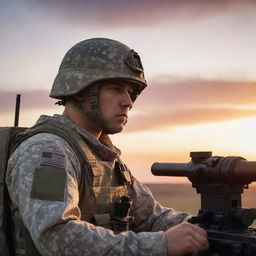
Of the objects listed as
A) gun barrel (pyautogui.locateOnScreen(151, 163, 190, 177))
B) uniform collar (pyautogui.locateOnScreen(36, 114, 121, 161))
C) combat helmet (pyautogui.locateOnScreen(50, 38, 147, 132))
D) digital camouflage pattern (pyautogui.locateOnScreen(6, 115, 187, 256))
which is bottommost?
digital camouflage pattern (pyautogui.locateOnScreen(6, 115, 187, 256))

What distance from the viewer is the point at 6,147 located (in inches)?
192

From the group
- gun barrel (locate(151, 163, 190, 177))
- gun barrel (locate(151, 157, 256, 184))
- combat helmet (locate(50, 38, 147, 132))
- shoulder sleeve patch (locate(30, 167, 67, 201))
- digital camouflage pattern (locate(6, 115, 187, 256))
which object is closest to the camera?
digital camouflage pattern (locate(6, 115, 187, 256))

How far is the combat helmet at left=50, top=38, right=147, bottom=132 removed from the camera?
5234mm

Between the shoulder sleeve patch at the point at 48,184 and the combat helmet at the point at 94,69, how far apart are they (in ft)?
3.88

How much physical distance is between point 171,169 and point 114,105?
0.97 metres

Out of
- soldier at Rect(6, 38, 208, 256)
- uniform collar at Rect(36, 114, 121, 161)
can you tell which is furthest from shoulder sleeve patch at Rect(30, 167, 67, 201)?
uniform collar at Rect(36, 114, 121, 161)

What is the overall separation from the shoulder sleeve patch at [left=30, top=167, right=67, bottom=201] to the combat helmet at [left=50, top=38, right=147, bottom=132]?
3.88 ft

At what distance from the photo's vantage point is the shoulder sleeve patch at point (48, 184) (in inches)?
157

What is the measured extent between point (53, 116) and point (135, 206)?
1579 millimetres

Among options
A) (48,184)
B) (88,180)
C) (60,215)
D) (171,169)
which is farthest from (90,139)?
(60,215)

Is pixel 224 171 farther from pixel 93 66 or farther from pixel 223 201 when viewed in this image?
pixel 93 66

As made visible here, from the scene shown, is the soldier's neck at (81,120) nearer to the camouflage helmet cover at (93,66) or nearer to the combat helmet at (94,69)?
the combat helmet at (94,69)

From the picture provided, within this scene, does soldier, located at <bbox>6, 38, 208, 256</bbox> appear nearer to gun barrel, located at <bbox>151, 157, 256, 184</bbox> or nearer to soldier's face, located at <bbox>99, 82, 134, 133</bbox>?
soldier's face, located at <bbox>99, 82, 134, 133</bbox>

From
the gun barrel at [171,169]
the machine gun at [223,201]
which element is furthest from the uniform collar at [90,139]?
the machine gun at [223,201]
